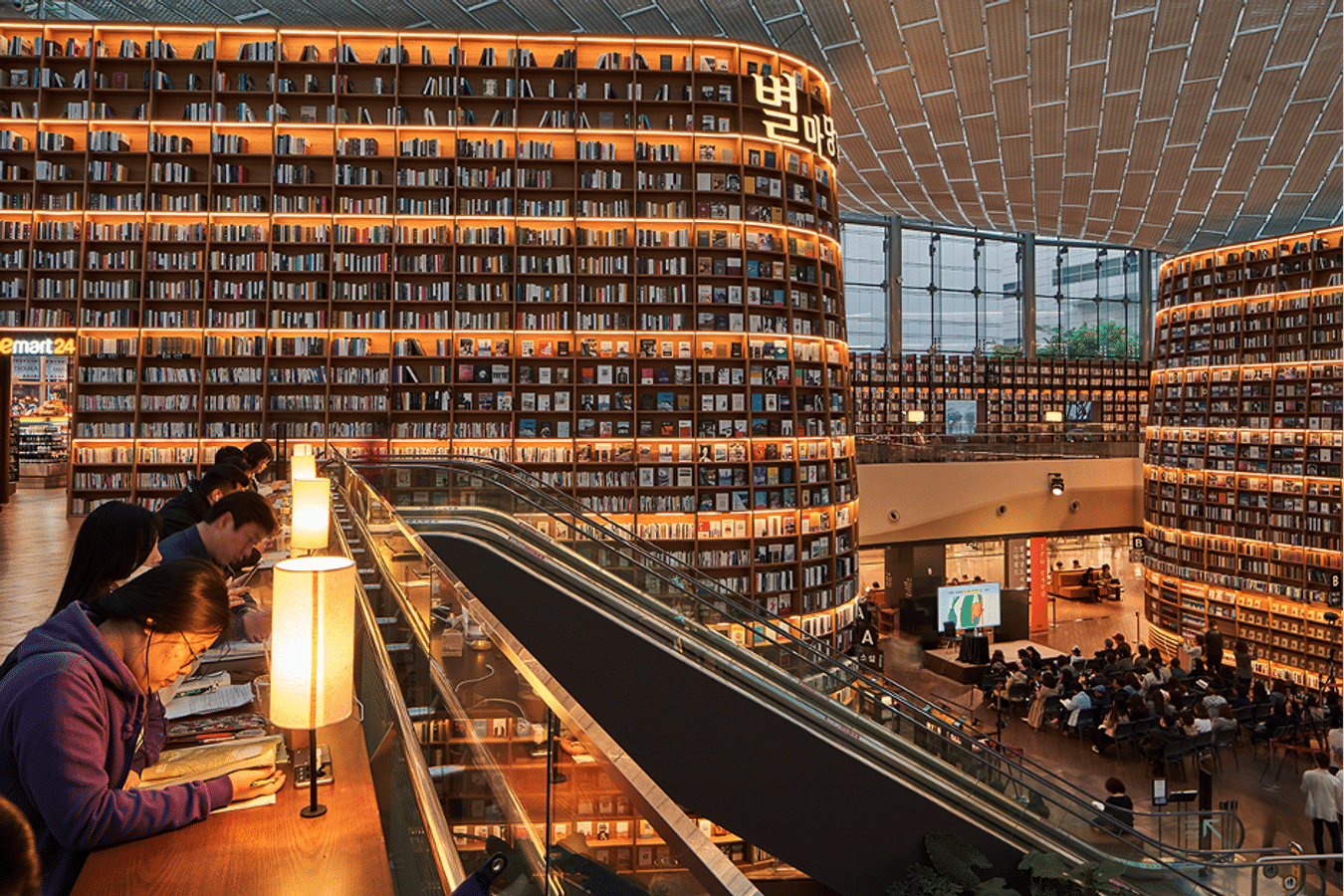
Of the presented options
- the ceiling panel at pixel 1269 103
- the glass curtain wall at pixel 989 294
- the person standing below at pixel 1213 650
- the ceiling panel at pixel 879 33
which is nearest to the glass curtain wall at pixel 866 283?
the glass curtain wall at pixel 989 294

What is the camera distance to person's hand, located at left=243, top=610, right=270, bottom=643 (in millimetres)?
2781

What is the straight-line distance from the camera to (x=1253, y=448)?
514 inches

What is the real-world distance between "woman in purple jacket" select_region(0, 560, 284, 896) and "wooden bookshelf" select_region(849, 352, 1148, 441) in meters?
19.2

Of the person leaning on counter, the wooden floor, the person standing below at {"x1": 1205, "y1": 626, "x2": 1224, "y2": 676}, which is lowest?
the person standing below at {"x1": 1205, "y1": 626, "x2": 1224, "y2": 676}

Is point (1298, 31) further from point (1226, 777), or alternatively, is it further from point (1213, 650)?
point (1226, 777)

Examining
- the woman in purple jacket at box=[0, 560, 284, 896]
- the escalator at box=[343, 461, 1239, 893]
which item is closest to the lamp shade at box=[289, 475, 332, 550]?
the escalator at box=[343, 461, 1239, 893]

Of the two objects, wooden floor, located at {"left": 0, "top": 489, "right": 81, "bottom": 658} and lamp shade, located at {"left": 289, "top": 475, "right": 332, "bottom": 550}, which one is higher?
lamp shade, located at {"left": 289, "top": 475, "right": 332, "bottom": 550}

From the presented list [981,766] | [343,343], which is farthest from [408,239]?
[981,766]

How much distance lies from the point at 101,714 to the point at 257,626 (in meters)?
1.40

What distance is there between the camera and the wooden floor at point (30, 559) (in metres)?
4.43

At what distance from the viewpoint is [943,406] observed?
71.6ft

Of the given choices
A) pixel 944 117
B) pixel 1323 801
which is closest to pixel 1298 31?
pixel 944 117

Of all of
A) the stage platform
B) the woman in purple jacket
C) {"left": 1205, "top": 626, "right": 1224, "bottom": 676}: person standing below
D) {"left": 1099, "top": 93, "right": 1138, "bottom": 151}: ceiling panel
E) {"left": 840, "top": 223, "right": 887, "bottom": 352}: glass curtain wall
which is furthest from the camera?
{"left": 840, "top": 223, "right": 887, "bottom": 352}: glass curtain wall

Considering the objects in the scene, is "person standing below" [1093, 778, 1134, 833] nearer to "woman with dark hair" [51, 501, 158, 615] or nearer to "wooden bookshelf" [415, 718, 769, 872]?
"wooden bookshelf" [415, 718, 769, 872]
